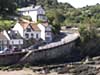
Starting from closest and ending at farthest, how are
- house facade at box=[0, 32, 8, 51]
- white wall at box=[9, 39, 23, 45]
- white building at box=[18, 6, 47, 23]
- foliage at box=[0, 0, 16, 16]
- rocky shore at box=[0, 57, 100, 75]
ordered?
foliage at box=[0, 0, 16, 16]
rocky shore at box=[0, 57, 100, 75]
house facade at box=[0, 32, 8, 51]
white wall at box=[9, 39, 23, 45]
white building at box=[18, 6, 47, 23]

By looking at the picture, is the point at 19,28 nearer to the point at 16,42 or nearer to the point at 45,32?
the point at 16,42

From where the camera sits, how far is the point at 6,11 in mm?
5191

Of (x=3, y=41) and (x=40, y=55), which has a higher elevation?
(x=3, y=41)

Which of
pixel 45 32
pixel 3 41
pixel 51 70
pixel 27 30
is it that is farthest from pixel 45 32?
pixel 51 70

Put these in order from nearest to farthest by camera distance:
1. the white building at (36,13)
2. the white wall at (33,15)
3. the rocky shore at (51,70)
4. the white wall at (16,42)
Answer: the rocky shore at (51,70) → the white wall at (16,42) → the white building at (36,13) → the white wall at (33,15)

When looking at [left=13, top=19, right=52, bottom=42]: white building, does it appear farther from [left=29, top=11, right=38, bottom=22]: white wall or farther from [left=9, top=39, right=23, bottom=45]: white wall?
[left=29, top=11, right=38, bottom=22]: white wall

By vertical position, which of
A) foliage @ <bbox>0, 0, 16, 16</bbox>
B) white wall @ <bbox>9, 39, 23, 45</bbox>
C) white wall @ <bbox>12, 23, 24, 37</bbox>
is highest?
foliage @ <bbox>0, 0, 16, 16</bbox>

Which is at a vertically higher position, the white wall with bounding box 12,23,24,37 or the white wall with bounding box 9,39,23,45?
the white wall with bounding box 12,23,24,37

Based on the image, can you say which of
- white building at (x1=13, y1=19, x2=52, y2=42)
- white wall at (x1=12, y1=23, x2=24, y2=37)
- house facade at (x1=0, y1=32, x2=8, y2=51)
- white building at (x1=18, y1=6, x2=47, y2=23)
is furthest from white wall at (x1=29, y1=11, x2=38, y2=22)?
house facade at (x1=0, y1=32, x2=8, y2=51)

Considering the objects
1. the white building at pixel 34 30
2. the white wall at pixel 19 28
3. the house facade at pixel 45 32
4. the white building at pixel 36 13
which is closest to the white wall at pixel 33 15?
the white building at pixel 36 13

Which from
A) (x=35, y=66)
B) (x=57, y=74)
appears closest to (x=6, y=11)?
(x=57, y=74)

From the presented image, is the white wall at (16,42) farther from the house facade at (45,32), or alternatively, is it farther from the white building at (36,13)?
the white building at (36,13)

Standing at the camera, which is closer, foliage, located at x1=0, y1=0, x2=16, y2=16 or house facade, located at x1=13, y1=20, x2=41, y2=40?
foliage, located at x1=0, y1=0, x2=16, y2=16

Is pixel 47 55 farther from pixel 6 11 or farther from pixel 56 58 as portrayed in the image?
pixel 6 11
